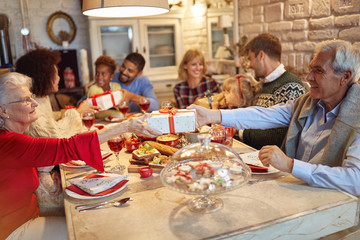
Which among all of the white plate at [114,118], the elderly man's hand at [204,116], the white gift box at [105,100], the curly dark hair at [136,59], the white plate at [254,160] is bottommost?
the white plate at [254,160]

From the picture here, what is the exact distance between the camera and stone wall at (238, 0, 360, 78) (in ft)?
7.55

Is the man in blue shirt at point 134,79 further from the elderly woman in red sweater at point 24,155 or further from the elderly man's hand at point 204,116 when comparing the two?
the elderly woman in red sweater at point 24,155

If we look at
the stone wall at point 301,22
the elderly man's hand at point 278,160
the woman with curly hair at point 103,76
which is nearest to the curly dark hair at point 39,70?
the woman with curly hair at point 103,76

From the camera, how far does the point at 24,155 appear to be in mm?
1387

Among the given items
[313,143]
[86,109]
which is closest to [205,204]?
[313,143]

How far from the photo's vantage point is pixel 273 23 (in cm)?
313

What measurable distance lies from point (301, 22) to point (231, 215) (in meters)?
2.21

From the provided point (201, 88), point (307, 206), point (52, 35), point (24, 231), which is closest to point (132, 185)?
point (24, 231)

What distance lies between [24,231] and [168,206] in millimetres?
754

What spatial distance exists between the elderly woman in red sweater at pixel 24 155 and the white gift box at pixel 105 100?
0.92 metres

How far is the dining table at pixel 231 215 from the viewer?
1058 mm

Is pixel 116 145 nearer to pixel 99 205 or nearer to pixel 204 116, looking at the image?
pixel 99 205

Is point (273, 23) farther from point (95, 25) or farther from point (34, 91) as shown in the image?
point (95, 25)

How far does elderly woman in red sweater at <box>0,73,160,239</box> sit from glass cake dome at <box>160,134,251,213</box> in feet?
1.31
